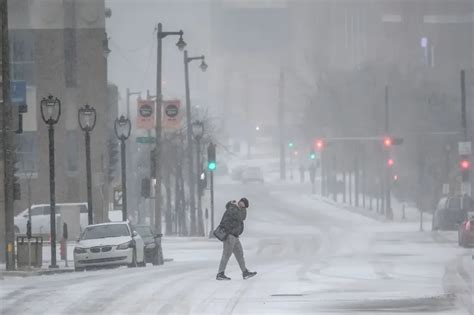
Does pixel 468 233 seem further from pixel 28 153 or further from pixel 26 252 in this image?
pixel 28 153

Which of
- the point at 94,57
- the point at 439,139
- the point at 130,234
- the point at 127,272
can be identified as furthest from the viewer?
the point at 439,139

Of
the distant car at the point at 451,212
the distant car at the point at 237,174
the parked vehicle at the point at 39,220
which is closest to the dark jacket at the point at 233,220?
the parked vehicle at the point at 39,220

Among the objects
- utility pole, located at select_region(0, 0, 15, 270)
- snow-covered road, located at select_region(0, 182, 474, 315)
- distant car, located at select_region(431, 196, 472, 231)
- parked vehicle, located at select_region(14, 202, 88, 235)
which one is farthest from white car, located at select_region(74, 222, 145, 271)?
distant car, located at select_region(431, 196, 472, 231)

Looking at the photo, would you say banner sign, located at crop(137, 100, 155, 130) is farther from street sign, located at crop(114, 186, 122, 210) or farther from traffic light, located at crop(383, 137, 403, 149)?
traffic light, located at crop(383, 137, 403, 149)

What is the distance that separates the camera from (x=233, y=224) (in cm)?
2895

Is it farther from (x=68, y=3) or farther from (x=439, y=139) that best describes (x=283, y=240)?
(x=439, y=139)

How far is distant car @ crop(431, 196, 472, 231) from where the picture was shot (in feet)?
229

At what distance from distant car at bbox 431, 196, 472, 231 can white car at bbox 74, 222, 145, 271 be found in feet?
106

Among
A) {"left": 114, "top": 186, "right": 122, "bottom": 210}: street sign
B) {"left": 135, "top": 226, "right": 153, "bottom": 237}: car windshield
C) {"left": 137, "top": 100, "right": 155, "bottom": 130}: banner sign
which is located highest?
{"left": 137, "top": 100, "right": 155, "bottom": 130}: banner sign

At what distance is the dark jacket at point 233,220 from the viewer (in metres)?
29.0

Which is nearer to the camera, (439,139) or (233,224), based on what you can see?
(233,224)

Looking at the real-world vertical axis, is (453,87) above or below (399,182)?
above

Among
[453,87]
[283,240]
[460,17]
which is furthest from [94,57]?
[460,17]

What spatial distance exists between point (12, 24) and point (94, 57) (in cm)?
815
